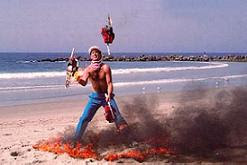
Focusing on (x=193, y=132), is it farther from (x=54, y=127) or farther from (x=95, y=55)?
(x=54, y=127)

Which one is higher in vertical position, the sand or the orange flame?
the orange flame

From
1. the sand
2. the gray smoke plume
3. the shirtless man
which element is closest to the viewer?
the sand

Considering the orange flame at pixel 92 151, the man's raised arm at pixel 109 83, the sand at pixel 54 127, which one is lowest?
the sand at pixel 54 127

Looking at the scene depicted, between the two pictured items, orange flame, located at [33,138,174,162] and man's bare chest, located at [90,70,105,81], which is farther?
man's bare chest, located at [90,70,105,81]

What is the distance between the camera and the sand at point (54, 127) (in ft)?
27.7

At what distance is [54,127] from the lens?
12.4 metres

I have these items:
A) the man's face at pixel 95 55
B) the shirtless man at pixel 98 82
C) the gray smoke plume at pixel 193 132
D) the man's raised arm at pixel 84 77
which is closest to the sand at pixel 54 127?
the gray smoke plume at pixel 193 132

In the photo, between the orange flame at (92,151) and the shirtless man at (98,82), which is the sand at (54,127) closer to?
the orange flame at (92,151)

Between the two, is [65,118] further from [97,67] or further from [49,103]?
[97,67]

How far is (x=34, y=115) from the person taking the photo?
14.7m

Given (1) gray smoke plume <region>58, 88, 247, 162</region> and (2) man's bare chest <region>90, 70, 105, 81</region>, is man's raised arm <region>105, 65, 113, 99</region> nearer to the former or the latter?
(2) man's bare chest <region>90, 70, 105, 81</region>

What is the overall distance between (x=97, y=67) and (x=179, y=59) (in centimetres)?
9164

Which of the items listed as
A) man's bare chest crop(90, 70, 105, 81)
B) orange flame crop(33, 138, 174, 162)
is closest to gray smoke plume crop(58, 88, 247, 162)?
orange flame crop(33, 138, 174, 162)

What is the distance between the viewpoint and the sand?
8.45 meters
